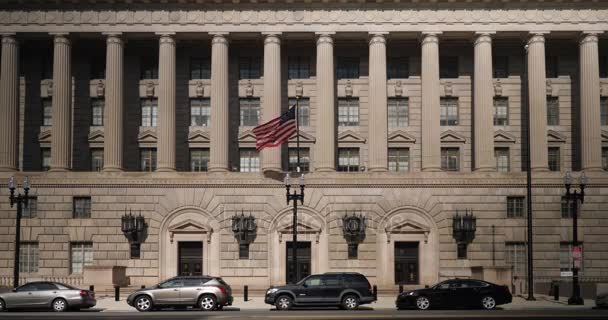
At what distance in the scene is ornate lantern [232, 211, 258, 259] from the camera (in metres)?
58.6

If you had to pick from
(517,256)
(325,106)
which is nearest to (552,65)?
(517,256)

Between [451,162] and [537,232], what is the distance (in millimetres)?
8115

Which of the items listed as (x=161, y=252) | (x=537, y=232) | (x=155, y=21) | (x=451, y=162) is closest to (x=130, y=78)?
(x=155, y=21)

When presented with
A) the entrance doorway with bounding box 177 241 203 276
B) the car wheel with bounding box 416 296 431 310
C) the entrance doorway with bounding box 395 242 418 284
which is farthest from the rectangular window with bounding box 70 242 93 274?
the car wheel with bounding box 416 296 431 310

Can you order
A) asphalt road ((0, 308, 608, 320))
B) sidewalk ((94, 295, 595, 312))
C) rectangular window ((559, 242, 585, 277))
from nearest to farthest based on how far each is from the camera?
asphalt road ((0, 308, 608, 320)) < sidewalk ((94, 295, 595, 312)) < rectangular window ((559, 242, 585, 277))

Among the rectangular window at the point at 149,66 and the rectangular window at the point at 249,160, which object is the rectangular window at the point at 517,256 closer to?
the rectangular window at the point at 249,160

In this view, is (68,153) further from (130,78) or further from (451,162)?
(451,162)

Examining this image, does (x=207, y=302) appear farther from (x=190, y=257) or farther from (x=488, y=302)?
(x=190, y=257)

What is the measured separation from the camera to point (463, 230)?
58.5 meters

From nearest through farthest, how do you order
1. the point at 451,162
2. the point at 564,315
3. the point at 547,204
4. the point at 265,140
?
the point at 564,315 < the point at 265,140 < the point at 547,204 < the point at 451,162

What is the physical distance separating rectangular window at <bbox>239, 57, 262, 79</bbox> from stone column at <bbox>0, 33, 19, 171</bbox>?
15215mm

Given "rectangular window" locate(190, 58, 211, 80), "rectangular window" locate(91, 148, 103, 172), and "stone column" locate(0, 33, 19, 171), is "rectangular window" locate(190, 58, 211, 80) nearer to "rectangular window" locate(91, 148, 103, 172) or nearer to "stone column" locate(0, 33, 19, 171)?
"rectangular window" locate(91, 148, 103, 172)

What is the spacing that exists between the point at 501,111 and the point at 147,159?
25.0 m

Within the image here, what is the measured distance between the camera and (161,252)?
59.1 metres
